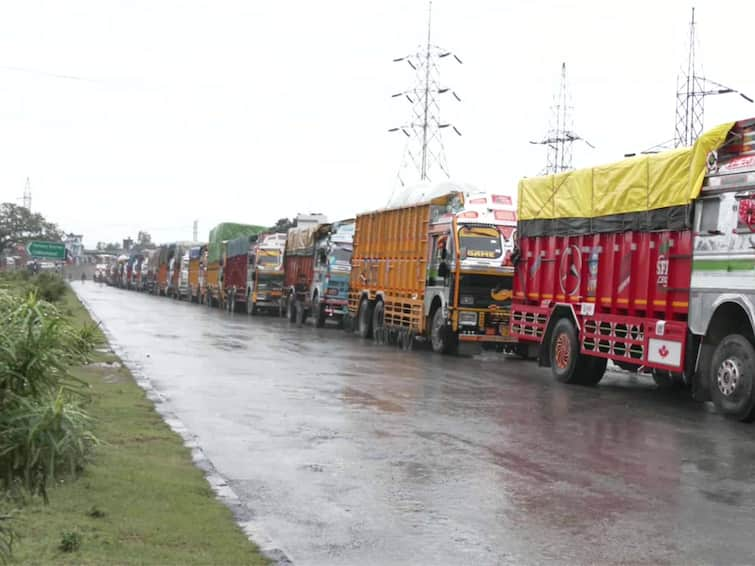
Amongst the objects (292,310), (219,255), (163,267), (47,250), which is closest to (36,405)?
(292,310)

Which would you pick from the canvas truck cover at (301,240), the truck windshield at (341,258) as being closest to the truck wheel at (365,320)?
the truck windshield at (341,258)

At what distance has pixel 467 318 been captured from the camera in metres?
22.2

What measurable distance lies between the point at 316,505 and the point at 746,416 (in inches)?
275

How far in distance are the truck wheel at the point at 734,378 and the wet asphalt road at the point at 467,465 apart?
218 mm

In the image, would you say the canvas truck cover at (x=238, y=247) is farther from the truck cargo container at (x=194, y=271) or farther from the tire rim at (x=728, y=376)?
the tire rim at (x=728, y=376)

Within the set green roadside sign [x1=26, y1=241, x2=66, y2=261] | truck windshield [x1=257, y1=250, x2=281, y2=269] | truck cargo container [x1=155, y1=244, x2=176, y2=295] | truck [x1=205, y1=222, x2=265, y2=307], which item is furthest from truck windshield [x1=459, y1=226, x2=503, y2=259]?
truck cargo container [x1=155, y1=244, x2=176, y2=295]

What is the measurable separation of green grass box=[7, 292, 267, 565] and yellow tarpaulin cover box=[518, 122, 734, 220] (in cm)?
791

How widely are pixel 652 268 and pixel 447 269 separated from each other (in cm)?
834

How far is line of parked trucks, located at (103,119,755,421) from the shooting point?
42.3 feet

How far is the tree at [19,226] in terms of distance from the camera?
379ft

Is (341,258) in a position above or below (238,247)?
below

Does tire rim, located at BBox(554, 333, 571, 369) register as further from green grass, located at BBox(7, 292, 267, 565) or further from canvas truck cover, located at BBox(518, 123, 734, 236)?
green grass, located at BBox(7, 292, 267, 565)

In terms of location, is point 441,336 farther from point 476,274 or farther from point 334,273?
point 334,273

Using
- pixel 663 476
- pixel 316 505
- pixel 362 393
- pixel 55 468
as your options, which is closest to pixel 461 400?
pixel 362 393
